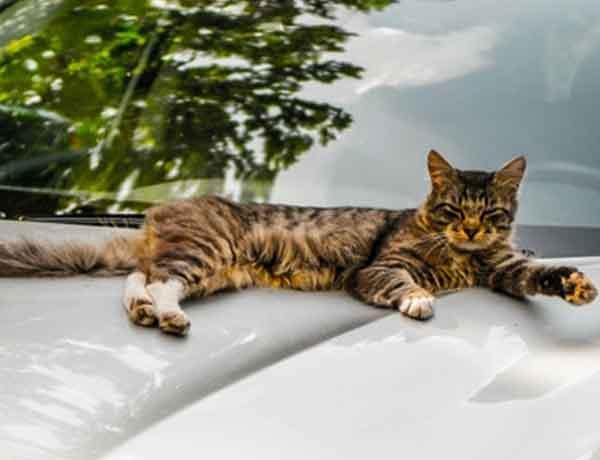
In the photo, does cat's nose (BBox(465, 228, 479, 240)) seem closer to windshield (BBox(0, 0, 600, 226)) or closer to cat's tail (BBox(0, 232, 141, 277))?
windshield (BBox(0, 0, 600, 226))

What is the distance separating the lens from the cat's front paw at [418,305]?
174 centimetres

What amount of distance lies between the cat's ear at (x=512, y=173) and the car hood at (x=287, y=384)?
684 millimetres

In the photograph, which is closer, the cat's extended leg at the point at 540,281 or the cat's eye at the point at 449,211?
the cat's extended leg at the point at 540,281

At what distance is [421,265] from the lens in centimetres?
268

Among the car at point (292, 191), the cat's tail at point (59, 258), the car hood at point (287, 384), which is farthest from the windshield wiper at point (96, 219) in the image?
the car hood at point (287, 384)

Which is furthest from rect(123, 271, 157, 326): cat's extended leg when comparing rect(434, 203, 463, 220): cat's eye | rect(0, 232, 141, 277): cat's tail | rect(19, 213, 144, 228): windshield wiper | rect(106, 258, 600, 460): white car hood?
rect(434, 203, 463, 220): cat's eye

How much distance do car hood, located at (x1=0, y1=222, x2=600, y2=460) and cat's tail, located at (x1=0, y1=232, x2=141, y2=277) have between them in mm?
173

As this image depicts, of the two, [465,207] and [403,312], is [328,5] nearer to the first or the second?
[465,207]

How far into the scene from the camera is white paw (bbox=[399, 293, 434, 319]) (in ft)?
5.69

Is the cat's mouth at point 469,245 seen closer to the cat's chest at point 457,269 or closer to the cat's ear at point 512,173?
the cat's chest at point 457,269

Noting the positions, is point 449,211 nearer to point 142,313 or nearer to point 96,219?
point 96,219

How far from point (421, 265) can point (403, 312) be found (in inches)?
36.4

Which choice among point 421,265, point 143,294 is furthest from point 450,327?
point 421,265

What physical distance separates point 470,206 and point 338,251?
42 centimetres
